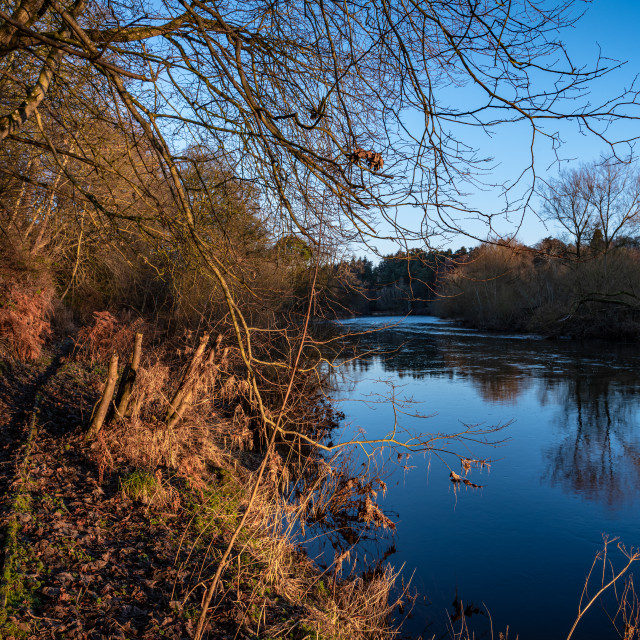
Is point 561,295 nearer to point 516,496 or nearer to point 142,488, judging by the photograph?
point 516,496

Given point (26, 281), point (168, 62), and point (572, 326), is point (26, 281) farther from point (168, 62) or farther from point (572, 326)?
point (572, 326)

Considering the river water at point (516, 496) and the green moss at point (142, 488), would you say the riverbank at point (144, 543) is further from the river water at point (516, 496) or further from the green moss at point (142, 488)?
the river water at point (516, 496)

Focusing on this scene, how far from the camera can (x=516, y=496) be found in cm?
884

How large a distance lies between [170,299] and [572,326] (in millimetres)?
22854

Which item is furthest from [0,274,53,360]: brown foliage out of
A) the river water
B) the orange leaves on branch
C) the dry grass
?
the orange leaves on branch

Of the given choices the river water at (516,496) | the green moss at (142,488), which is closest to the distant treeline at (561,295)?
the river water at (516,496)

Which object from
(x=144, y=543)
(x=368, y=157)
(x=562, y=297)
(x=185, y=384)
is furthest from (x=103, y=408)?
(x=562, y=297)

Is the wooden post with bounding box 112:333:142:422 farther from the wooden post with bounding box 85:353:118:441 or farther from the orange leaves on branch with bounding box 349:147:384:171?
the orange leaves on branch with bounding box 349:147:384:171

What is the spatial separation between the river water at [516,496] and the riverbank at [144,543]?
1075 mm

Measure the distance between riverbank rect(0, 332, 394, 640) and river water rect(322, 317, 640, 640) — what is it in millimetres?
1075

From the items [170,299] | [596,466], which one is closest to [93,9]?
[596,466]

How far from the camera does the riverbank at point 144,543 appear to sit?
352 centimetres

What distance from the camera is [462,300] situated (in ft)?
147

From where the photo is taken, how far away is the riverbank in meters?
3.52
